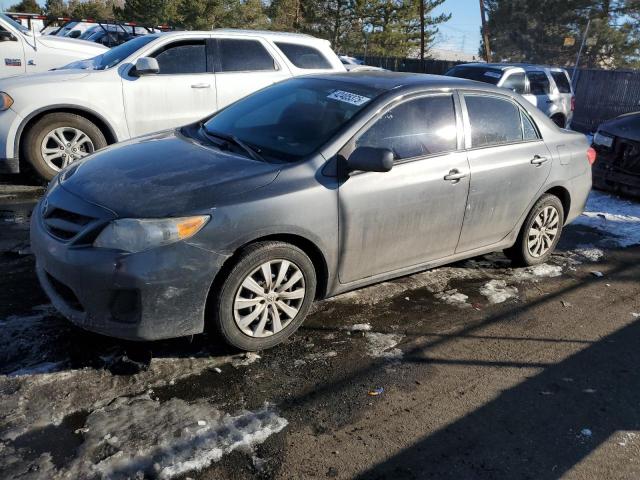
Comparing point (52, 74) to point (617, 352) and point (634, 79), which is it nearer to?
point (617, 352)

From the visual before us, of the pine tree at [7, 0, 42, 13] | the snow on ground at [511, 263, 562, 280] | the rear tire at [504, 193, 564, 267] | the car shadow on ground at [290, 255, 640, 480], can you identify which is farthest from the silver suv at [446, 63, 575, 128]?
the pine tree at [7, 0, 42, 13]

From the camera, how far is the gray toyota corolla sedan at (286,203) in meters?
3.10

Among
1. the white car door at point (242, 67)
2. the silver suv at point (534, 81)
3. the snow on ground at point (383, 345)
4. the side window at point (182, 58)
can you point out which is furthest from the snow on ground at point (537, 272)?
the silver suv at point (534, 81)

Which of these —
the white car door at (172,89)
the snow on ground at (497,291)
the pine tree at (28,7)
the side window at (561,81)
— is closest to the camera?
the snow on ground at (497,291)

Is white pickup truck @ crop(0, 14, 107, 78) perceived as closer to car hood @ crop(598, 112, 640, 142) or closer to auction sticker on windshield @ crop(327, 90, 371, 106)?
auction sticker on windshield @ crop(327, 90, 371, 106)

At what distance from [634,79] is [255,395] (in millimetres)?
18552

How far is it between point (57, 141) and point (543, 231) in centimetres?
540

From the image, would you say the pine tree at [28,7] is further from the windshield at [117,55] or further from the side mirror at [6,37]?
the windshield at [117,55]

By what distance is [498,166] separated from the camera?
458 centimetres

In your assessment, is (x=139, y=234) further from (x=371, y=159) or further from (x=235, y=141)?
(x=371, y=159)

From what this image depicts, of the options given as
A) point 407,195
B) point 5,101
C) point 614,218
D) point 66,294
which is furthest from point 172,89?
point 614,218

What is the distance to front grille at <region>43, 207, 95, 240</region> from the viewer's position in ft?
10.4

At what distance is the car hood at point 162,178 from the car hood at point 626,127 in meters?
6.56

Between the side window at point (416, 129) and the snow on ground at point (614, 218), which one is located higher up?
the side window at point (416, 129)
